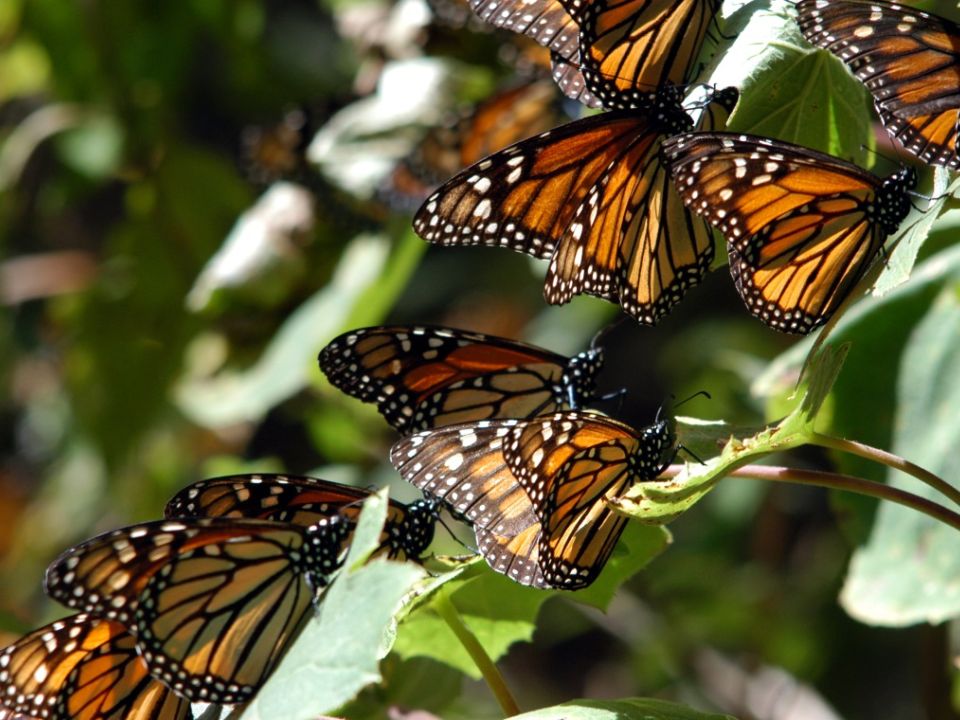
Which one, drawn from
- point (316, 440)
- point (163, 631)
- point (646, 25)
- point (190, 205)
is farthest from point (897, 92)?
point (190, 205)

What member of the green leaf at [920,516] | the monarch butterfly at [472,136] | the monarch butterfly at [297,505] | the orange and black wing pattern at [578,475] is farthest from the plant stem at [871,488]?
the monarch butterfly at [472,136]

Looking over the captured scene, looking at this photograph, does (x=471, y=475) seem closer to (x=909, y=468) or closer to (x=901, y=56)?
(x=909, y=468)

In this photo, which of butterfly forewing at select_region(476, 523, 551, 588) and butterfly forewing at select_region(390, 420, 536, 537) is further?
butterfly forewing at select_region(390, 420, 536, 537)

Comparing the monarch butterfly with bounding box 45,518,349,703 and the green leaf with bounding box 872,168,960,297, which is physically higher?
the green leaf with bounding box 872,168,960,297

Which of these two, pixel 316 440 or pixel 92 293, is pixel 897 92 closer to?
pixel 316 440

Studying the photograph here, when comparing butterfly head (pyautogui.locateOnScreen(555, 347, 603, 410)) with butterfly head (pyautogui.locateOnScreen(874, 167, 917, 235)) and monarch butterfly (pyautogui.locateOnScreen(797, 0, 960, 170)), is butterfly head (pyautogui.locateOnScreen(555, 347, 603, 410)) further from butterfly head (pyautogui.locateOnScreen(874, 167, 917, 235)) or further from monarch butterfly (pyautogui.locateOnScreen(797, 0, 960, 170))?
monarch butterfly (pyautogui.locateOnScreen(797, 0, 960, 170))

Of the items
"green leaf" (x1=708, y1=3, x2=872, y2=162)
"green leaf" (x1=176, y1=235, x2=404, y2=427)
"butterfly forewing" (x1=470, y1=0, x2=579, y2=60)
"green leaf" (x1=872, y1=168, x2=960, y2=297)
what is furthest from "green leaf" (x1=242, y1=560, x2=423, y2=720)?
"green leaf" (x1=176, y1=235, x2=404, y2=427)

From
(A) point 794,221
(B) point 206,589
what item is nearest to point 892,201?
(A) point 794,221
